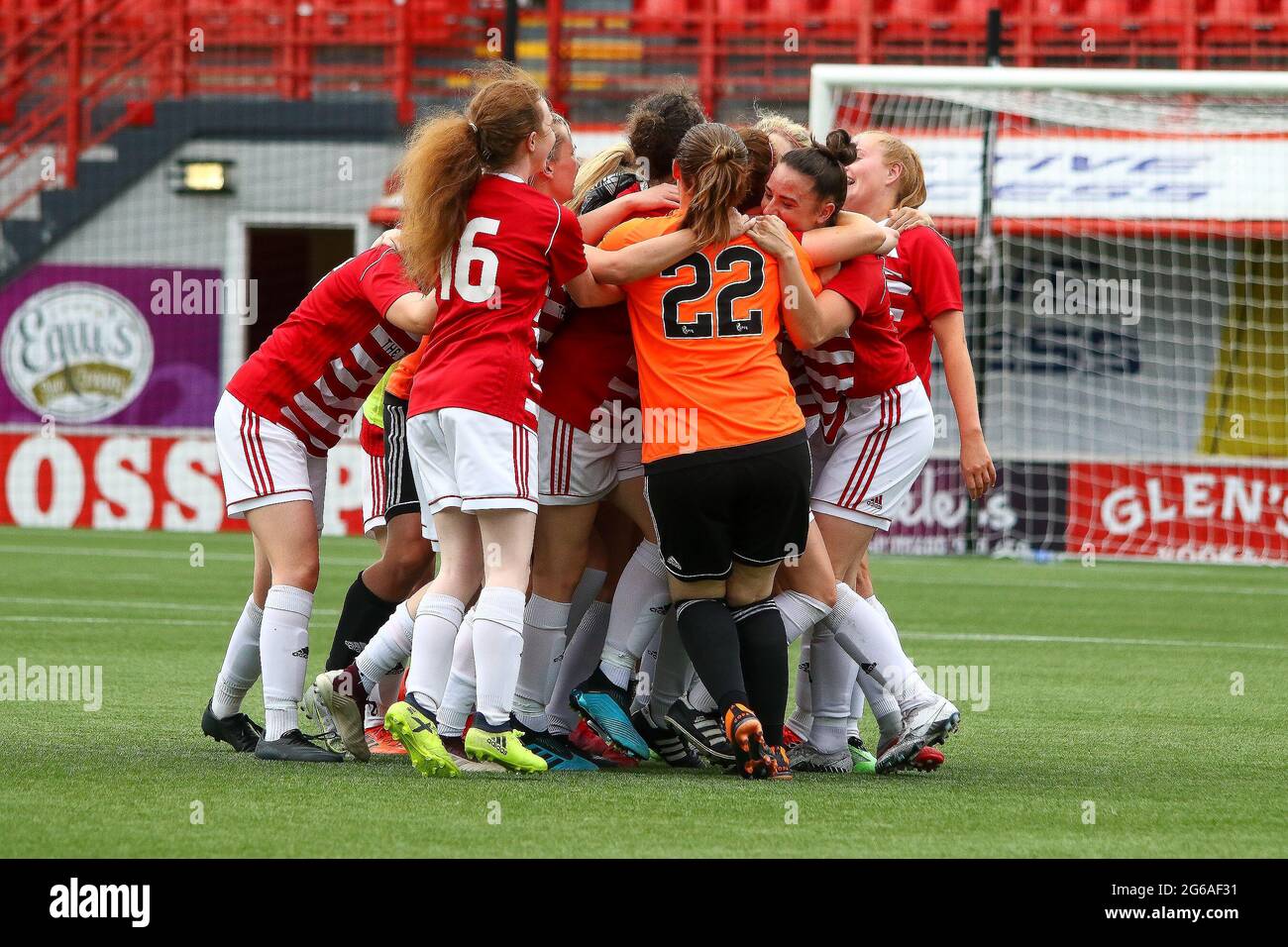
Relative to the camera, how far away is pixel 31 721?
5.48m

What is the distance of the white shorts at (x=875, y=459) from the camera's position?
5.11 meters

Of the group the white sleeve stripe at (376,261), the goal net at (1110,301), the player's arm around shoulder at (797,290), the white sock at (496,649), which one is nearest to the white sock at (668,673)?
the white sock at (496,649)

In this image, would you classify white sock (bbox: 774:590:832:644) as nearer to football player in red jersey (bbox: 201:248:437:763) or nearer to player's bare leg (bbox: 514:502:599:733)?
player's bare leg (bbox: 514:502:599:733)

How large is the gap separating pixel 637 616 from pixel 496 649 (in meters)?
0.59

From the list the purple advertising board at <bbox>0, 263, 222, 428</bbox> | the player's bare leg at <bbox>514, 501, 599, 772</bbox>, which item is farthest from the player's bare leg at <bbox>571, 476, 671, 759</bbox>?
→ the purple advertising board at <bbox>0, 263, 222, 428</bbox>

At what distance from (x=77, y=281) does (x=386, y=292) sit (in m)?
13.6

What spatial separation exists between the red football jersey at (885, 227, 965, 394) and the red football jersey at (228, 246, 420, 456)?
56.0 inches

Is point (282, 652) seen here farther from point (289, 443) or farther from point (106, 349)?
point (106, 349)

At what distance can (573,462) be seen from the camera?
4934 mm

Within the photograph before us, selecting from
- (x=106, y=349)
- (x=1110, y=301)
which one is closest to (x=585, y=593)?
(x=1110, y=301)

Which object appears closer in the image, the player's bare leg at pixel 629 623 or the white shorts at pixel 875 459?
the player's bare leg at pixel 629 623

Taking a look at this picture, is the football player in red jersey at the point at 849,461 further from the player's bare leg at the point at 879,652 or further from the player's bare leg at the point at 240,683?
the player's bare leg at the point at 240,683

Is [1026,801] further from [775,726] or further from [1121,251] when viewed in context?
[1121,251]

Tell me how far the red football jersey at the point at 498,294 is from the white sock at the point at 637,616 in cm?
60
